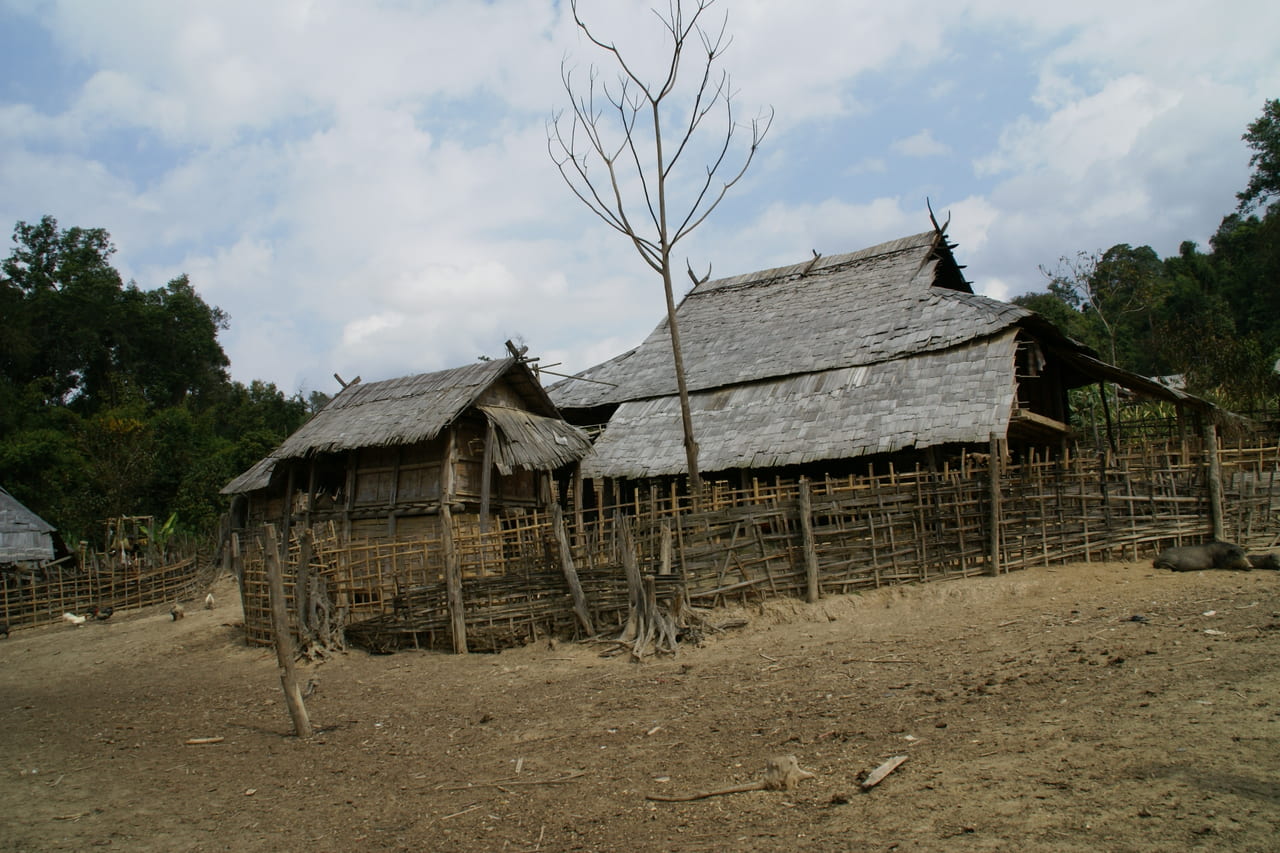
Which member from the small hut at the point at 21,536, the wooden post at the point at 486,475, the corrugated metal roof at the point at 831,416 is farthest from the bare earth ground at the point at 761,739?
the small hut at the point at 21,536

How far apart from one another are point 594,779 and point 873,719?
1.80 meters

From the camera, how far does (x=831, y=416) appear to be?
14.4 m

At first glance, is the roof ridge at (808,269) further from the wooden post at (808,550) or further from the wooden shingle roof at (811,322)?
the wooden post at (808,550)

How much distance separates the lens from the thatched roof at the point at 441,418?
14.5 m

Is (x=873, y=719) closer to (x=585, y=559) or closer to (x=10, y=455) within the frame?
(x=585, y=559)

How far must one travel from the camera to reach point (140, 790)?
6148mm

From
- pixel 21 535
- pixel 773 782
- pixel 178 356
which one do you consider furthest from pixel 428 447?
pixel 178 356

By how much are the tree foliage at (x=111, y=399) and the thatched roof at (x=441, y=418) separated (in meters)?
13.1

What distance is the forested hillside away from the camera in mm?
25438

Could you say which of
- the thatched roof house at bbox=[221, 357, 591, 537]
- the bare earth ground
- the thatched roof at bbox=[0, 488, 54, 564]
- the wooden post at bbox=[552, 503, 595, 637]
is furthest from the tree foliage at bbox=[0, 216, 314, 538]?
the wooden post at bbox=[552, 503, 595, 637]

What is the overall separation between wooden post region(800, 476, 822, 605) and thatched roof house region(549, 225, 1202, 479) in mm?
3632

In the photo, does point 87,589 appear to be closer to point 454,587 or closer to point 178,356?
point 454,587

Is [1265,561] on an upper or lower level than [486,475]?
lower

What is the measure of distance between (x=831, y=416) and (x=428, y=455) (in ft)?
21.7
